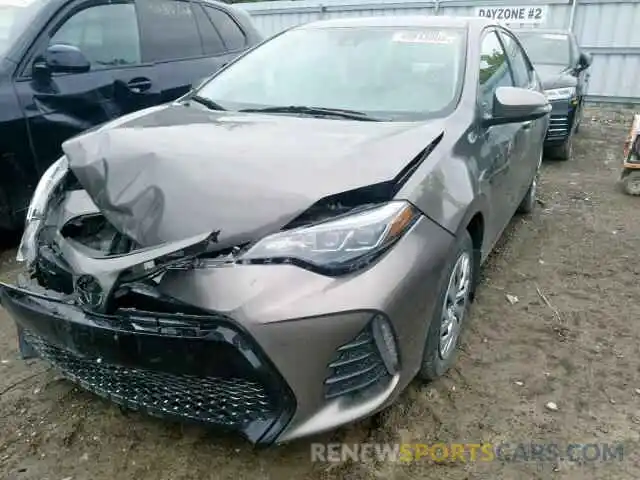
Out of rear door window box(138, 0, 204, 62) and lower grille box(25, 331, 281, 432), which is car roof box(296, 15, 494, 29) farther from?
lower grille box(25, 331, 281, 432)

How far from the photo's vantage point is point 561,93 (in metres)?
6.20

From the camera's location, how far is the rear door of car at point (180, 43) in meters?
4.52

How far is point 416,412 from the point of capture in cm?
235

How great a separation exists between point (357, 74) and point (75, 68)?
6.29 feet

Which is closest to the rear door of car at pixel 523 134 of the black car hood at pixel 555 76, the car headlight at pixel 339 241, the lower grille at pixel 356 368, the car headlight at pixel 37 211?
the car headlight at pixel 339 241

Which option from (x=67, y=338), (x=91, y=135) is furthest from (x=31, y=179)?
(x=67, y=338)

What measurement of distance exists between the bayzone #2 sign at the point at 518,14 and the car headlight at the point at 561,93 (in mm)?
5414

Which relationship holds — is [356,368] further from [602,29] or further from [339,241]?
[602,29]

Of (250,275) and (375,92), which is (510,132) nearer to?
(375,92)

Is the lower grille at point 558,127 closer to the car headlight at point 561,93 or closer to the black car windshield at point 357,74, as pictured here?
the car headlight at point 561,93

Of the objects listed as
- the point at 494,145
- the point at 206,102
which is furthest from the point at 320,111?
the point at 494,145

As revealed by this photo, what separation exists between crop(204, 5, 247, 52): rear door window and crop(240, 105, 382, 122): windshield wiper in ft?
9.11

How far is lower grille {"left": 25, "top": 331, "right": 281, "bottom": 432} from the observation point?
1818 millimetres

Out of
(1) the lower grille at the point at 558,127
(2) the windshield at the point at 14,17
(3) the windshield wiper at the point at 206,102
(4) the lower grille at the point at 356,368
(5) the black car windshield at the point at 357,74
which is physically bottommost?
(1) the lower grille at the point at 558,127
